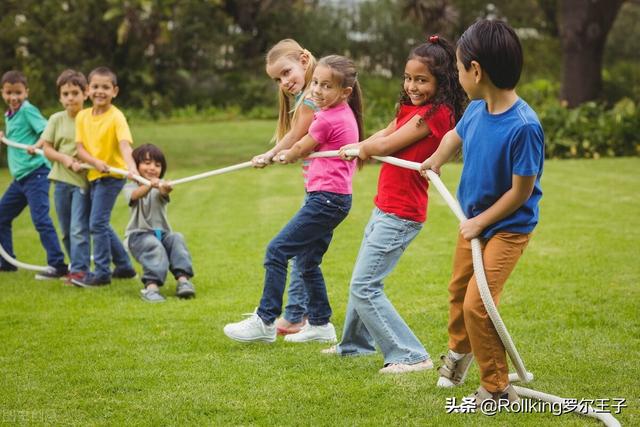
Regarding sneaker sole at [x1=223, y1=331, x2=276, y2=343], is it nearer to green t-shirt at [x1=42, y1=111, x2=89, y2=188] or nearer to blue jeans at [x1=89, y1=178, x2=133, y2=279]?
blue jeans at [x1=89, y1=178, x2=133, y2=279]

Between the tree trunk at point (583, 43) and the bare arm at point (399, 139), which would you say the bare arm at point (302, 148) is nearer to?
the bare arm at point (399, 139)

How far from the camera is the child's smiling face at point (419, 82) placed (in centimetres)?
470

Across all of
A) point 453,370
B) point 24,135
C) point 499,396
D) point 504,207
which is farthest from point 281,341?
point 24,135

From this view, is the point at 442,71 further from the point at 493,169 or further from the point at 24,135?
the point at 24,135

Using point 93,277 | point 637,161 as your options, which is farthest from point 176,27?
point 93,277

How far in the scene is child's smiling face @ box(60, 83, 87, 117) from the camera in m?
8.00

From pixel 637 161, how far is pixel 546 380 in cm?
1309

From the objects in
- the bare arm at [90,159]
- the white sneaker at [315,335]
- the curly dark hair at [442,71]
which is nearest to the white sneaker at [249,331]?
the white sneaker at [315,335]

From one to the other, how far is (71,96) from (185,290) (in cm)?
208

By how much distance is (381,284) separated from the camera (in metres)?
5.06

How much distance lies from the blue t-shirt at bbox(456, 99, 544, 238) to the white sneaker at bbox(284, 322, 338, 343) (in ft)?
6.07

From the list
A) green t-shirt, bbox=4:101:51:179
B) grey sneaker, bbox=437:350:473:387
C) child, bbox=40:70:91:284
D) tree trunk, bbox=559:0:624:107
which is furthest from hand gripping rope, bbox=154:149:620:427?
tree trunk, bbox=559:0:624:107

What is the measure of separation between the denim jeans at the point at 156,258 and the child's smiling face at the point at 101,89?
3.79ft

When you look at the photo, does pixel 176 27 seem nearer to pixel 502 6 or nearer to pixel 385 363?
pixel 502 6
